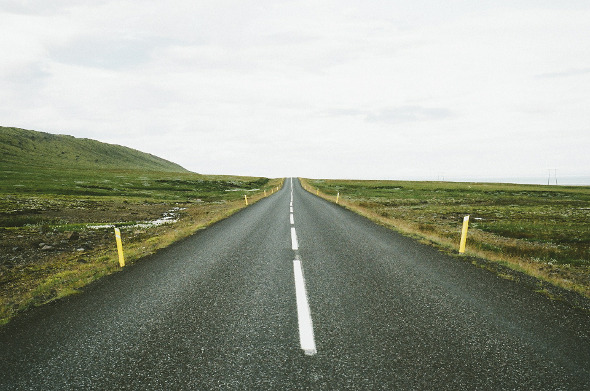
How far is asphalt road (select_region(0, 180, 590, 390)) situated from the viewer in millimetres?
3324

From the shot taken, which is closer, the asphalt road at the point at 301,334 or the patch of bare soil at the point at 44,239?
the asphalt road at the point at 301,334

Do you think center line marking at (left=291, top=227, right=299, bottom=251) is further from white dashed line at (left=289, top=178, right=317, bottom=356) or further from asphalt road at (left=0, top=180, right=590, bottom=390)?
asphalt road at (left=0, top=180, right=590, bottom=390)

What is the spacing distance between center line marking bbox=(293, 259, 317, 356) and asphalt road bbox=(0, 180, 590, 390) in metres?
0.03

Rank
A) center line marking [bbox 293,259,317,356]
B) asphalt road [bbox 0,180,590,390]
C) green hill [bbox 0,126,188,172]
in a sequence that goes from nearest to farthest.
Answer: asphalt road [bbox 0,180,590,390] < center line marking [bbox 293,259,317,356] < green hill [bbox 0,126,188,172]

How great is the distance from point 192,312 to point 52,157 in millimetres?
189835

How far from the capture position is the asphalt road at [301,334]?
10.9 feet

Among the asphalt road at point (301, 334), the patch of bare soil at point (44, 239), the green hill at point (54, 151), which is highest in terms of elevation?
the green hill at point (54, 151)

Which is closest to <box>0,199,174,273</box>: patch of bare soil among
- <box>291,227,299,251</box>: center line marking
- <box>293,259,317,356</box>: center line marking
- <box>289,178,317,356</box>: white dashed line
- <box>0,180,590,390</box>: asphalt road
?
<box>0,180,590,390</box>: asphalt road

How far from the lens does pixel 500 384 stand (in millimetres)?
3209

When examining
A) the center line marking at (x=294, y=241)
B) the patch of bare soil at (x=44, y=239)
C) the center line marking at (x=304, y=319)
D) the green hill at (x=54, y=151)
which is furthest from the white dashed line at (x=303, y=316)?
the green hill at (x=54, y=151)

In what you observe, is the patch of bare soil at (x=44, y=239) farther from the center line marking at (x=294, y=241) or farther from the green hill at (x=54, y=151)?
the green hill at (x=54, y=151)

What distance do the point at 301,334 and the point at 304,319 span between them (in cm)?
48

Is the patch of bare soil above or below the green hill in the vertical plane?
below

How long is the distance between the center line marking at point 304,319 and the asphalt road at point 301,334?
0.09 ft
